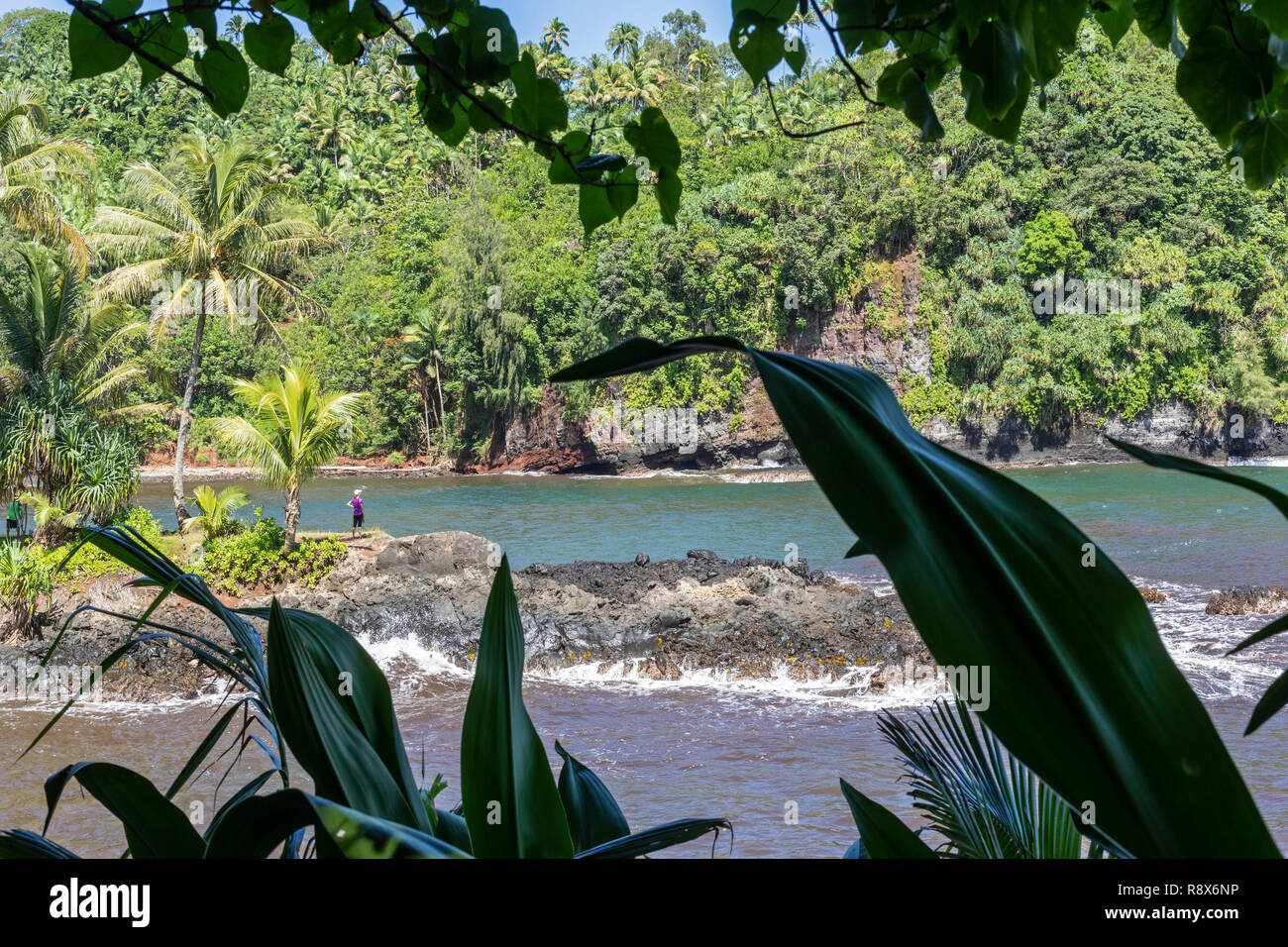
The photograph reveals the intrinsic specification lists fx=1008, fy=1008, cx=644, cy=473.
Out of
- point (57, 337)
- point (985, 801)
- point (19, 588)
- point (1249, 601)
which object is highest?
point (57, 337)

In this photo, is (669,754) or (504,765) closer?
(504,765)

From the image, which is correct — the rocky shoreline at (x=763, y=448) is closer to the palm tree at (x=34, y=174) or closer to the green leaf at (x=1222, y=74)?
the palm tree at (x=34, y=174)

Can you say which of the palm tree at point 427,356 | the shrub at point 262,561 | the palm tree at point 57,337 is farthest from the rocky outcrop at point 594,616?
the palm tree at point 427,356

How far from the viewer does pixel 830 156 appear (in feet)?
111

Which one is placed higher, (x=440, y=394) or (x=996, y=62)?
(x=440, y=394)

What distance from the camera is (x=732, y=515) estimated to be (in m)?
23.5

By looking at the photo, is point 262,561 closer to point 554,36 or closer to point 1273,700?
point 1273,700

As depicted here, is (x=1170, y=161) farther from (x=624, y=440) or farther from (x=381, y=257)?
(x=381, y=257)

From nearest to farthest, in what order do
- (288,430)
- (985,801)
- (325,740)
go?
(325,740) < (985,801) < (288,430)

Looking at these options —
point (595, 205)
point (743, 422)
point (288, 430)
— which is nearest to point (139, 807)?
point (595, 205)

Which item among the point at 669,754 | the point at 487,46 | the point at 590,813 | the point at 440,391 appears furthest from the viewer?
the point at 440,391

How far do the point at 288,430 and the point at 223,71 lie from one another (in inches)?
505
